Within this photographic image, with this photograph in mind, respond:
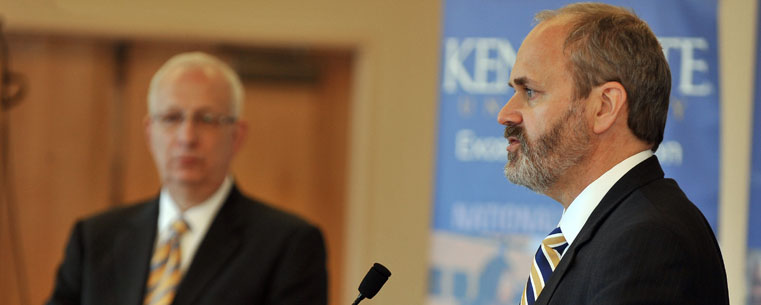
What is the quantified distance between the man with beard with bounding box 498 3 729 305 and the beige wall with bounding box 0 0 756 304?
184 cm

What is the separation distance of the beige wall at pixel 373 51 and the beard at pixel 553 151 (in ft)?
6.16

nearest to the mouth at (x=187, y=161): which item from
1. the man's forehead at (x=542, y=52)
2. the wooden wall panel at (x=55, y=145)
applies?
the man's forehead at (x=542, y=52)

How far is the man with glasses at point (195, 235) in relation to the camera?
1843mm

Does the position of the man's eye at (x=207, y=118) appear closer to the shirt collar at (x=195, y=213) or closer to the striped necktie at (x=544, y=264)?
the shirt collar at (x=195, y=213)

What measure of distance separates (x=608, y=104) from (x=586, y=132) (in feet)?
0.18

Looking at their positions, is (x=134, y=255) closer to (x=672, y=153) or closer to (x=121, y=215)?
(x=121, y=215)

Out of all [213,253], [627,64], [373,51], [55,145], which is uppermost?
[373,51]

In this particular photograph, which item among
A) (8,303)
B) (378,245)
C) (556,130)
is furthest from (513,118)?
(8,303)

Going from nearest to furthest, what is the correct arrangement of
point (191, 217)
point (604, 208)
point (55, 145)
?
point (604, 208) < point (191, 217) < point (55, 145)

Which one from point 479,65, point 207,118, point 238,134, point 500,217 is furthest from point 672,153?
point 207,118

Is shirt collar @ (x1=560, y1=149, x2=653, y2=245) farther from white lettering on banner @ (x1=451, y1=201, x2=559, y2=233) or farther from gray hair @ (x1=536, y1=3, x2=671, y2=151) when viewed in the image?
white lettering on banner @ (x1=451, y1=201, x2=559, y2=233)

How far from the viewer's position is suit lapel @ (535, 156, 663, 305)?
3.76 ft

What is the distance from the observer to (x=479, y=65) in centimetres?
321

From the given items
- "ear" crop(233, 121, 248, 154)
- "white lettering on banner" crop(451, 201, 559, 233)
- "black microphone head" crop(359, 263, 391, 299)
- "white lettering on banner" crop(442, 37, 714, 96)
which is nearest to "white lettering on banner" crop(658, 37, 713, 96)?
"white lettering on banner" crop(442, 37, 714, 96)
